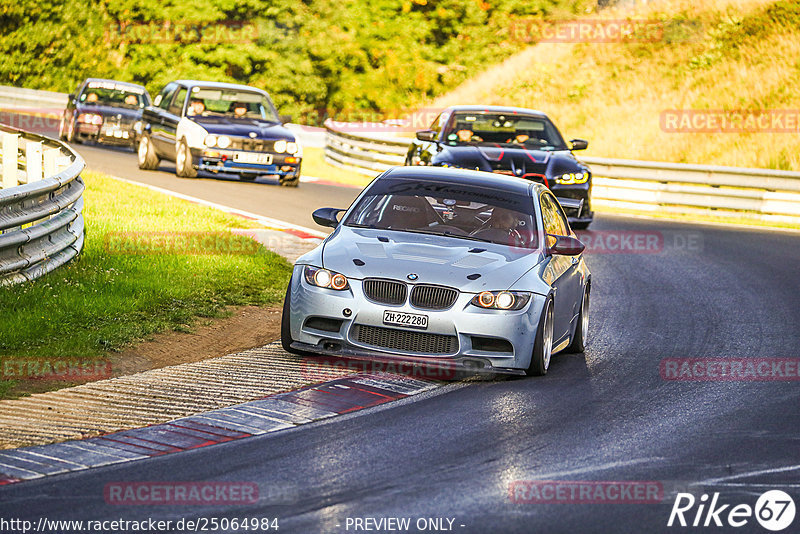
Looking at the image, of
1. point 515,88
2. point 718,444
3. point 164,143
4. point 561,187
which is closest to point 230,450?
point 718,444

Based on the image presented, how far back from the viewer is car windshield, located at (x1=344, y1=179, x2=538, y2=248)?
10.0 meters

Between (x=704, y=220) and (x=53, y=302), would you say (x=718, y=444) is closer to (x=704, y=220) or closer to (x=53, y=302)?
(x=53, y=302)

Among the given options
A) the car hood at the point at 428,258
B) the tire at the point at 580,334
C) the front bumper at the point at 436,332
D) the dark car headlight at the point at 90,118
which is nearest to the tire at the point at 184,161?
the dark car headlight at the point at 90,118

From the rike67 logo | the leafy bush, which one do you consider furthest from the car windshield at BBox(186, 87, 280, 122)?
the leafy bush

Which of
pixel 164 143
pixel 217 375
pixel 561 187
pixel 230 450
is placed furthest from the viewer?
pixel 164 143

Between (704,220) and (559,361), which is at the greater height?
(559,361)

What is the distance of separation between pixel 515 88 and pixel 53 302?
35.2m

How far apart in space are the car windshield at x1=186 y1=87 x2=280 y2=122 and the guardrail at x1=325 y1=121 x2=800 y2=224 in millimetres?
6514

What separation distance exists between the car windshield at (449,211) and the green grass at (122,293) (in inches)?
74.8

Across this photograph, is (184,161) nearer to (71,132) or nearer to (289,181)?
(289,181)

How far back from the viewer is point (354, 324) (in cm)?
891

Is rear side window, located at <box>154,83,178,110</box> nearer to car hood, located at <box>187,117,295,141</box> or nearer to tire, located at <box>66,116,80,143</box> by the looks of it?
car hood, located at <box>187,117,295,141</box>

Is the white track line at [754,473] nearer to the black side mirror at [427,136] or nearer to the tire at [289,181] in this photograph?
the black side mirror at [427,136]

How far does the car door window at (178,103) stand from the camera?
76.8ft
